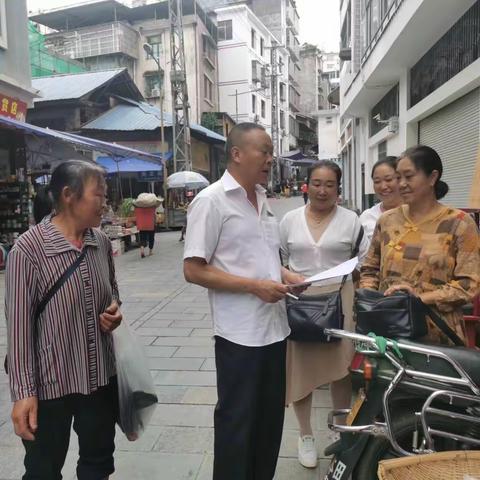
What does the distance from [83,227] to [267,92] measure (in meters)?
42.1

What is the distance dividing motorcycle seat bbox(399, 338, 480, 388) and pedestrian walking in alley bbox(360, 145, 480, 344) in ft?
0.77

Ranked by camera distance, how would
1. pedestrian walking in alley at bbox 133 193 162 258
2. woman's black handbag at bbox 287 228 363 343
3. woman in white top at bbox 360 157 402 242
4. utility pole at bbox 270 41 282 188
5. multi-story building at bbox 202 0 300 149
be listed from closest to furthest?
woman's black handbag at bbox 287 228 363 343, woman in white top at bbox 360 157 402 242, pedestrian walking in alley at bbox 133 193 162 258, utility pole at bbox 270 41 282 188, multi-story building at bbox 202 0 300 149

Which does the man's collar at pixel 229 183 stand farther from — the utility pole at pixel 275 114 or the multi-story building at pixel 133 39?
the utility pole at pixel 275 114

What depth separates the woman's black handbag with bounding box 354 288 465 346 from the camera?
6.57 feet

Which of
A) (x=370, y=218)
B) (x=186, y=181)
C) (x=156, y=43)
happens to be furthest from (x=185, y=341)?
(x=156, y=43)

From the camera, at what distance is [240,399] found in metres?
2.04

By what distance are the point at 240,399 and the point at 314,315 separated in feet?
2.24

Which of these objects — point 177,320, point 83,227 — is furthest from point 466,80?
point 83,227

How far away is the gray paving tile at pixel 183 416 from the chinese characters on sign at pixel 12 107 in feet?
27.7

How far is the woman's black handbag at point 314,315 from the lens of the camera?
2.51m

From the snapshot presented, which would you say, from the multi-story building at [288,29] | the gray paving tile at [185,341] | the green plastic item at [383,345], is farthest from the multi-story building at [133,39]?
the green plastic item at [383,345]

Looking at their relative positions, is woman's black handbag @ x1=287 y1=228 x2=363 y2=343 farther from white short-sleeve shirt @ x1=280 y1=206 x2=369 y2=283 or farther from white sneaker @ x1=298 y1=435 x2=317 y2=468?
white sneaker @ x1=298 y1=435 x2=317 y2=468

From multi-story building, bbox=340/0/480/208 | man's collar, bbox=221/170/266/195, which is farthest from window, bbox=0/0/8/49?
man's collar, bbox=221/170/266/195

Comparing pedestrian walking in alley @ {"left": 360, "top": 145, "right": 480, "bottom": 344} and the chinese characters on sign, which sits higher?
the chinese characters on sign
